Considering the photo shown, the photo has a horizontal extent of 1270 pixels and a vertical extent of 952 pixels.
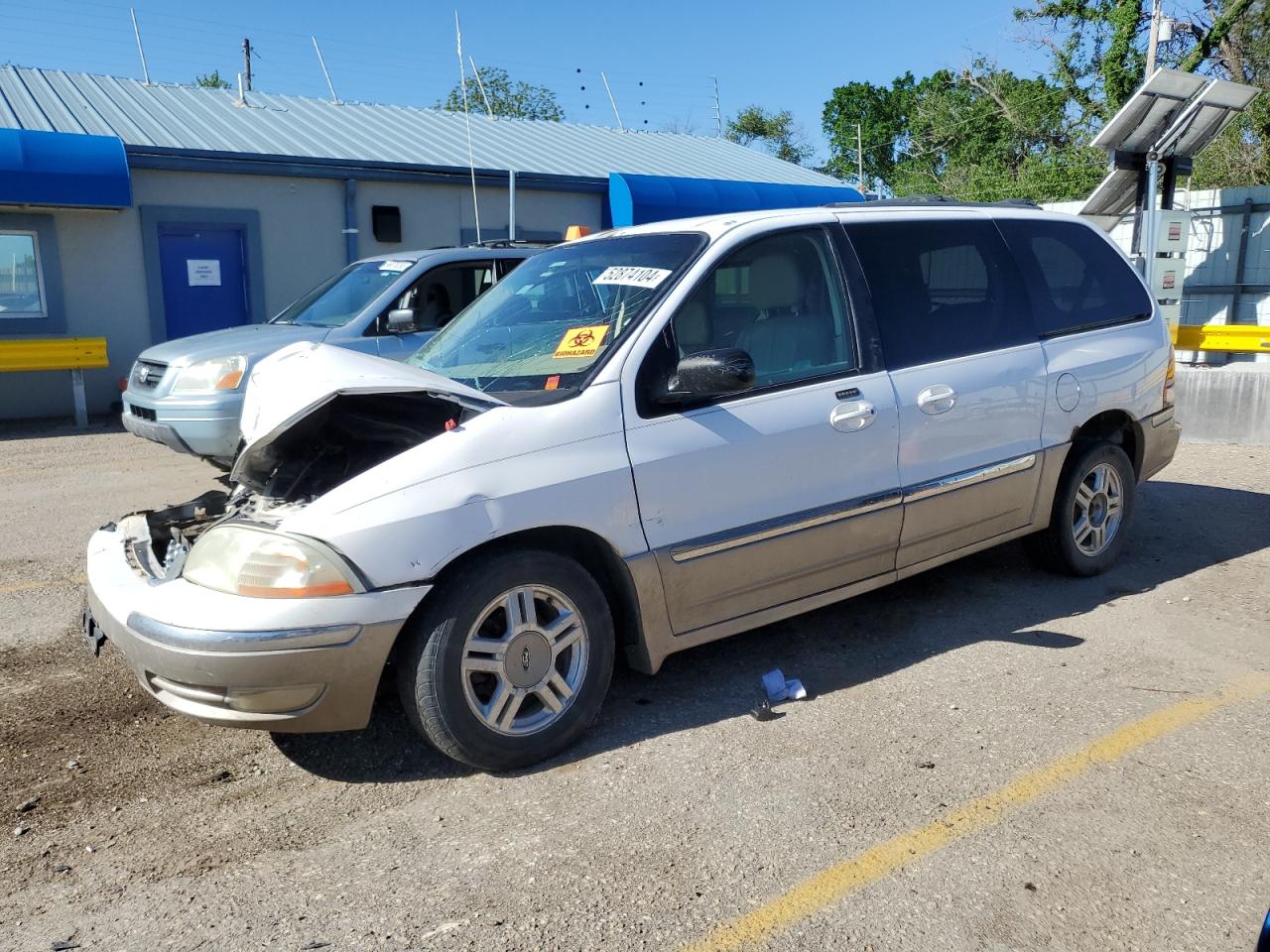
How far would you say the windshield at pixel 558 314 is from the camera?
3918 mm

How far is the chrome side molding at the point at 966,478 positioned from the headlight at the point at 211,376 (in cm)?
528

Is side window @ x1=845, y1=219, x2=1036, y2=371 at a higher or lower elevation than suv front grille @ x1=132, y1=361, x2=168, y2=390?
higher

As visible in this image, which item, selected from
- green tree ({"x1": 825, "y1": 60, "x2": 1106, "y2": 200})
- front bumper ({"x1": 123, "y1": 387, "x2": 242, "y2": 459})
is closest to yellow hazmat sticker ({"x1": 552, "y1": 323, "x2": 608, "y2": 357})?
front bumper ({"x1": 123, "y1": 387, "x2": 242, "y2": 459})

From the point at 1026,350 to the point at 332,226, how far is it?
460 inches

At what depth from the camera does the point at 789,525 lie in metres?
4.07

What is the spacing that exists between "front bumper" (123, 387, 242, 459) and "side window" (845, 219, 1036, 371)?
4.97 metres

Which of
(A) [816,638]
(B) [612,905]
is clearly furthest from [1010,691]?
(B) [612,905]

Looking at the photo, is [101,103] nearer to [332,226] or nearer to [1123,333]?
[332,226]

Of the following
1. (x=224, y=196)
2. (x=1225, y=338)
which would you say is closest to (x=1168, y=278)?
(x=1225, y=338)

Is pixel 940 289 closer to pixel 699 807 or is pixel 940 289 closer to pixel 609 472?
pixel 609 472

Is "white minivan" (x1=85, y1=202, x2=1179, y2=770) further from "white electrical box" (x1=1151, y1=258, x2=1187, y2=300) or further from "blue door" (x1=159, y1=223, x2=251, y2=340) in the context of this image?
"blue door" (x1=159, y1=223, x2=251, y2=340)

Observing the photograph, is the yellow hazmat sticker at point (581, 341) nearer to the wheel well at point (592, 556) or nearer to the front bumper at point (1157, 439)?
the wheel well at point (592, 556)

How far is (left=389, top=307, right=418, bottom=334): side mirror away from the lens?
308 inches

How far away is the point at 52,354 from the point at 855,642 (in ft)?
34.7
